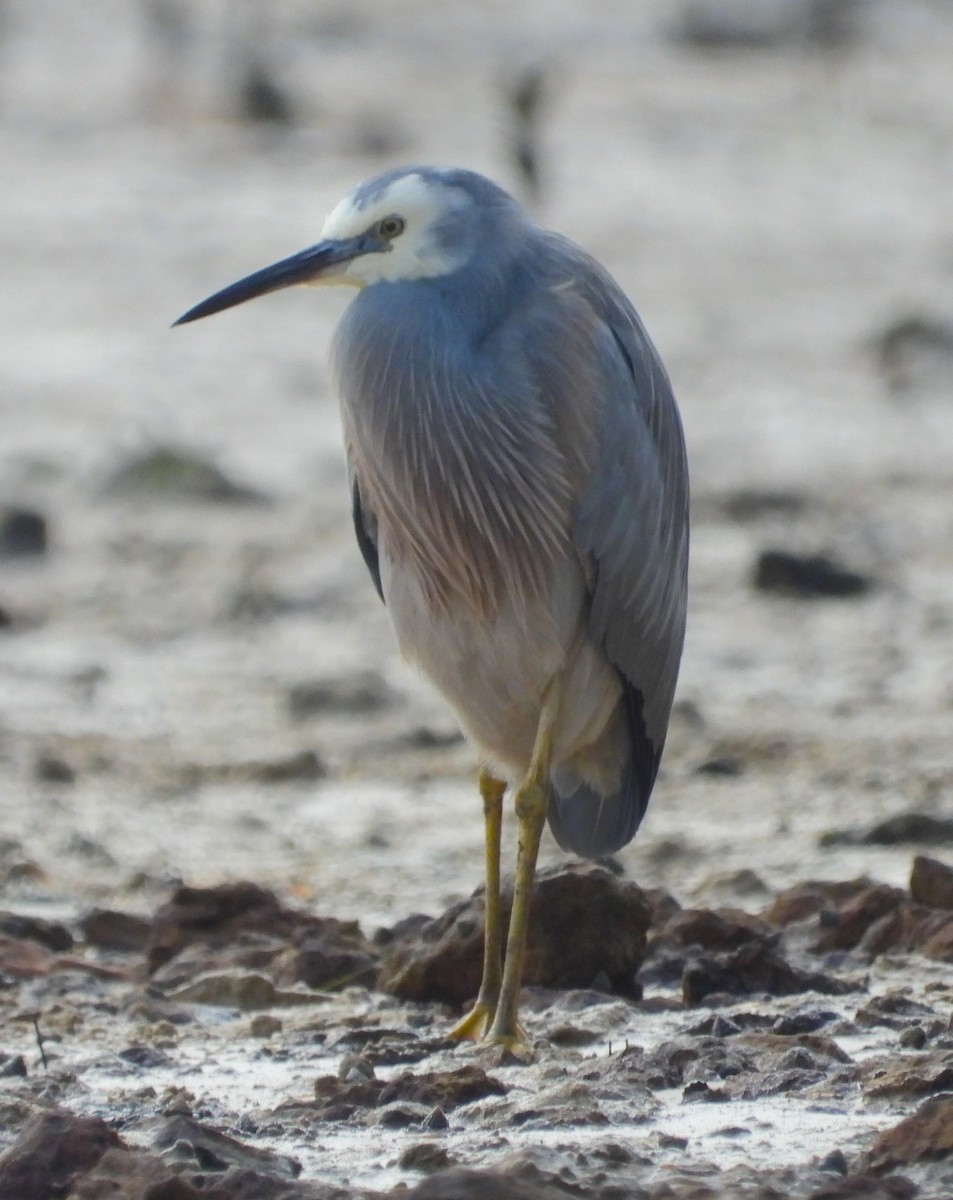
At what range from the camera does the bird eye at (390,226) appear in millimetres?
4891

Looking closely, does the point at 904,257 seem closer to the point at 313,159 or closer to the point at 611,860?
the point at 313,159

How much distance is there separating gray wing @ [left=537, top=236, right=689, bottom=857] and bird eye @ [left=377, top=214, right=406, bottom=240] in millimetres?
360

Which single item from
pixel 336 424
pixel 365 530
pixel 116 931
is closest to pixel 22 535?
pixel 336 424

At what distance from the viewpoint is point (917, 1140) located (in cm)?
346

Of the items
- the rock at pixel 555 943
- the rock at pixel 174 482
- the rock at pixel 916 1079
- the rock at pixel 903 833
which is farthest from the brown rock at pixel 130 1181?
the rock at pixel 174 482

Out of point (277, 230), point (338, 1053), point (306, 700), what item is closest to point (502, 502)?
point (338, 1053)

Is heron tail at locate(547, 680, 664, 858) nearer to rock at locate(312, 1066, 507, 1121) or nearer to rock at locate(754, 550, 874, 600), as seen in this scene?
rock at locate(312, 1066, 507, 1121)

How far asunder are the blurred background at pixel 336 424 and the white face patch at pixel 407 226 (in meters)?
1.60

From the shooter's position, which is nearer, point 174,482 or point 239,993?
point 239,993

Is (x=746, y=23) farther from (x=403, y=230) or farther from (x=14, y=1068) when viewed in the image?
(x=14, y=1068)

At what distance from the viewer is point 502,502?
4.97 m

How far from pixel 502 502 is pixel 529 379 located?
0.24m

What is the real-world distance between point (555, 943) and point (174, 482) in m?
5.56

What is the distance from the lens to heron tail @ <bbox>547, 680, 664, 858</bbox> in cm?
528
